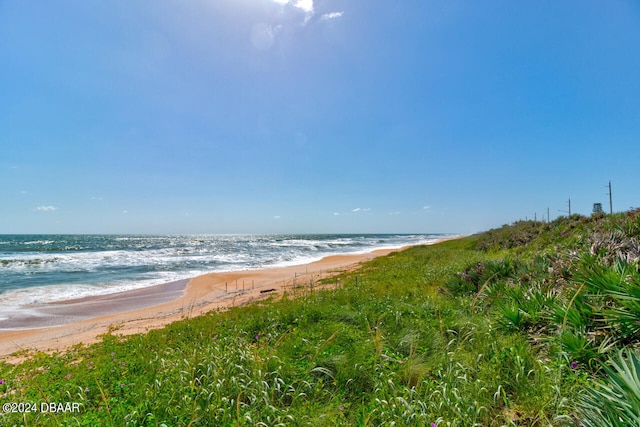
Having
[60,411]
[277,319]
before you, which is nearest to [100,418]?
[60,411]

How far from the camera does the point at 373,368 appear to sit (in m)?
4.18

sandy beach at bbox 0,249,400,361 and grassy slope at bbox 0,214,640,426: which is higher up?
grassy slope at bbox 0,214,640,426

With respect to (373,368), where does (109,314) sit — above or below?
below

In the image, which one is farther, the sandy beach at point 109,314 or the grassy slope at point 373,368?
the sandy beach at point 109,314

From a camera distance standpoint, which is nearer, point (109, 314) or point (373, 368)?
point (373, 368)

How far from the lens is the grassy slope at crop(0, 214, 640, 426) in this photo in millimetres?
3268

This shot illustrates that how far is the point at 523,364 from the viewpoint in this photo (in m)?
Result: 3.88

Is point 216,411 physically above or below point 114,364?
above

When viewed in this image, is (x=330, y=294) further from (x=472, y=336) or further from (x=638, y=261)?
(x=638, y=261)

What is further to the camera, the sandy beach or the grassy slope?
the sandy beach

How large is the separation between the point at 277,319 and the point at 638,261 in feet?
24.3

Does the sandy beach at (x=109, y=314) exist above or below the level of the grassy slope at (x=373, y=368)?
below

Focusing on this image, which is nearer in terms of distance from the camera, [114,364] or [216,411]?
[216,411]

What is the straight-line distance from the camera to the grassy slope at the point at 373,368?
3.27 m
